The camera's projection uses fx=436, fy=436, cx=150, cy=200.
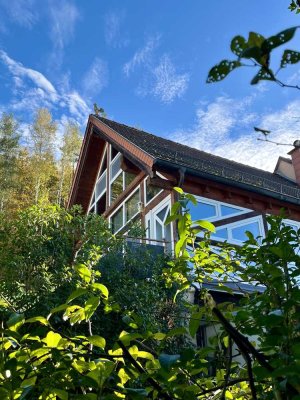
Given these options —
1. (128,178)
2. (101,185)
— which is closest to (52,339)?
(128,178)

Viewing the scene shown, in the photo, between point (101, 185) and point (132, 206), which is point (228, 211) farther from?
point (101, 185)

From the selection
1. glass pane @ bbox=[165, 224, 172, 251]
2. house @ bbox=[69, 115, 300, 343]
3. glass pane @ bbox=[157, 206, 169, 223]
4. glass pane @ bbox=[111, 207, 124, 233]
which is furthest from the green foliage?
glass pane @ bbox=[111, 207, 124, 233]

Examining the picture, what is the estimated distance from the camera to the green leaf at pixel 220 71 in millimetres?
625

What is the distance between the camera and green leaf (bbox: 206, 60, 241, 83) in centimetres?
62

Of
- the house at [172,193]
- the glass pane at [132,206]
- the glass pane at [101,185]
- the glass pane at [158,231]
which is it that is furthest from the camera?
the glass pane at [101,185]

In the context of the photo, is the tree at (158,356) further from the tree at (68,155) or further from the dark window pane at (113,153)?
the tree at (68,155)

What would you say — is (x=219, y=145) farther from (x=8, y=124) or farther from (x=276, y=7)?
(x=8, y=124)

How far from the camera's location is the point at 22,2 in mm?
33438

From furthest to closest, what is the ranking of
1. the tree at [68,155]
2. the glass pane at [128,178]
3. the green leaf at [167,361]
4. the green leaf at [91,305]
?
the tree at [68,155]
the glass pane at [128,178]
the green leaf at [91,305]
the green leaf at [167,361]

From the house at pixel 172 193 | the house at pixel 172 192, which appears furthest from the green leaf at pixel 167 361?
the house at pixel 172 192

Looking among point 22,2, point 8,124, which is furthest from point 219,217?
point 22,2

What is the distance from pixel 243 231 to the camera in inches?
400

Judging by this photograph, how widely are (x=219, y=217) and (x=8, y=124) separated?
24565 millimetres

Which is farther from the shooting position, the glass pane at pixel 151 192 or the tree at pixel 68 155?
the tree at pixel 68 155
